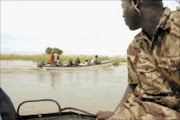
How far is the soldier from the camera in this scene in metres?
1.87

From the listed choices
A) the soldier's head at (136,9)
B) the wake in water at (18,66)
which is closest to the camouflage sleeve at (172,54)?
the soldier's head at (136,9)

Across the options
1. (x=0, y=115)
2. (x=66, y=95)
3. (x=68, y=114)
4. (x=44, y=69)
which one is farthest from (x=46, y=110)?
(x=44, y=69)

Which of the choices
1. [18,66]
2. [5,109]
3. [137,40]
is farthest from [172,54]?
[18,66]

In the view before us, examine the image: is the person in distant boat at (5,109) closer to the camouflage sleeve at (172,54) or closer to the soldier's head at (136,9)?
the soldier's head at (136,9)

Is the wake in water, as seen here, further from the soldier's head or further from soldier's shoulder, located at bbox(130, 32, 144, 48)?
the soldier's head

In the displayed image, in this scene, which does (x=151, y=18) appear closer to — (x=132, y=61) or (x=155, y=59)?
(x=155, y=59)

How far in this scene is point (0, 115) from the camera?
2980 mm

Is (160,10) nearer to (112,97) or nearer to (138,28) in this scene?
(138,28)

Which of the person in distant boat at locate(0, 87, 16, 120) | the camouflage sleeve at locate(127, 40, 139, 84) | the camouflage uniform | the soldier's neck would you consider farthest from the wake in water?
the soldier's neck

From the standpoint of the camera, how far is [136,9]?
1.95 m

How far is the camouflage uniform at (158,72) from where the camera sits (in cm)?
186

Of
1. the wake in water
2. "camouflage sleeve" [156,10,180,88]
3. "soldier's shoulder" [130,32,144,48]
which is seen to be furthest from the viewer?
the wake in water

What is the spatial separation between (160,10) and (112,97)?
31.2 ft

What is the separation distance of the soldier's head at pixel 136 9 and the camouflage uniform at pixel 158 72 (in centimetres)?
8
